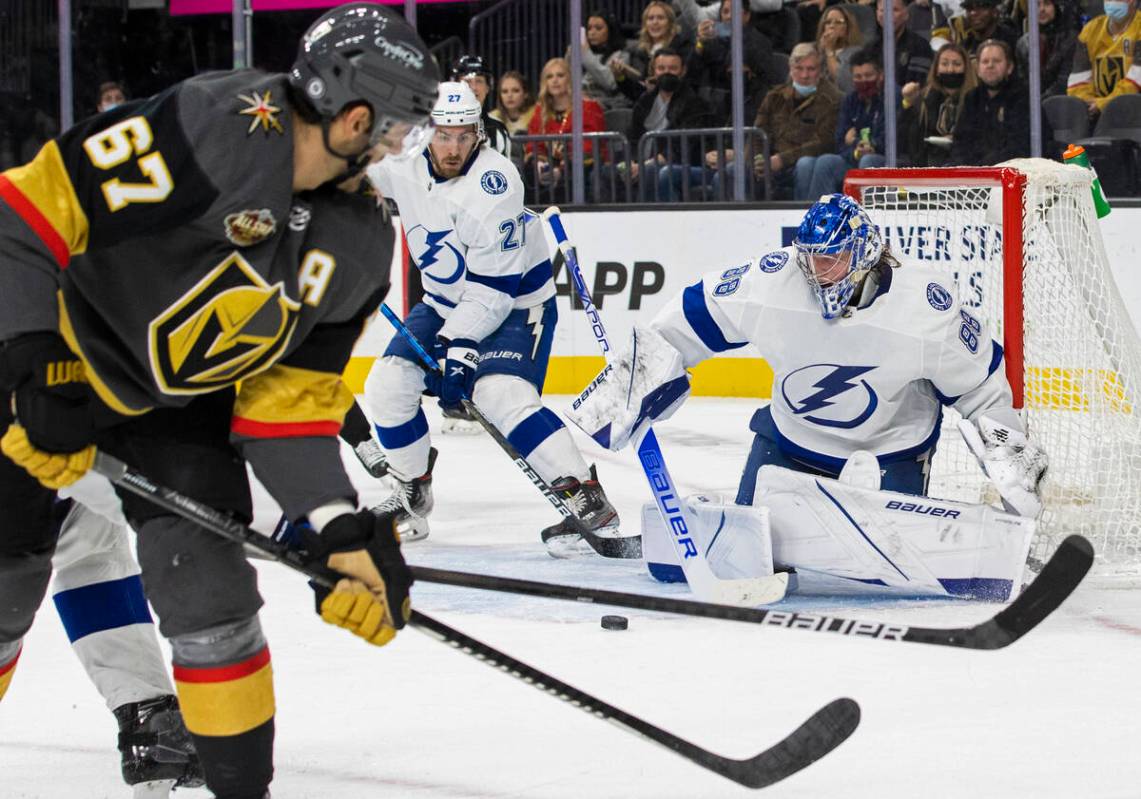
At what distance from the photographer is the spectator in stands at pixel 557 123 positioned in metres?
6.87

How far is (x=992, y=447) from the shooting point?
3404 mm

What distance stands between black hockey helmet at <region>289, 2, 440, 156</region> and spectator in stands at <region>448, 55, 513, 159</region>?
372cm

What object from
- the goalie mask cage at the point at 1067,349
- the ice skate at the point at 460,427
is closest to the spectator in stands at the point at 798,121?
the ice skate at the point at 460,427

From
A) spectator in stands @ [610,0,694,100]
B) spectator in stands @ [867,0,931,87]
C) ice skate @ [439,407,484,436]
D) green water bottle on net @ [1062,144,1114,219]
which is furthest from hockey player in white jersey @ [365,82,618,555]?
spectator in stands @ [610,0,694,100]

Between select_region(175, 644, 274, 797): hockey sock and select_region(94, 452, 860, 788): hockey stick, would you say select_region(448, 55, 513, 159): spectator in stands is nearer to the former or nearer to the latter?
select_region(94, 452, 860, 788): hockey stick

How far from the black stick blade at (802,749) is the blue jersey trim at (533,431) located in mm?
1904

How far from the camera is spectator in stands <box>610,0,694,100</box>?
6879 millimetres

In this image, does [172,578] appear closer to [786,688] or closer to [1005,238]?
[786,688]

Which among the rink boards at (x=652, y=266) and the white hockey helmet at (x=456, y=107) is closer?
the white hockey helmet at (x=456, y=107)

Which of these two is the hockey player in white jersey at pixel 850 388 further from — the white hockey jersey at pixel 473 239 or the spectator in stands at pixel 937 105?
the spectator in stands at pixel 937 105

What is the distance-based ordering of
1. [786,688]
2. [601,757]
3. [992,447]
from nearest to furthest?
[601,757] < [786,688] < [992,447]

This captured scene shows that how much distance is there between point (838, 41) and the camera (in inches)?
259

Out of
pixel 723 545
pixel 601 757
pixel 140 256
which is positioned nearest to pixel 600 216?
pixel 723 545

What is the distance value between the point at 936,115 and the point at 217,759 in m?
5.07
